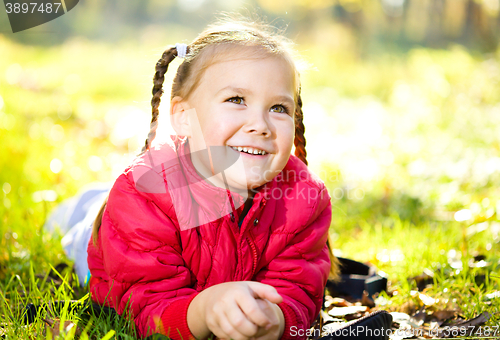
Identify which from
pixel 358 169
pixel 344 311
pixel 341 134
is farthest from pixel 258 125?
pixel 341 134

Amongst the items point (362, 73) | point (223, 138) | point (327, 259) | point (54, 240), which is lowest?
point (362, 73)

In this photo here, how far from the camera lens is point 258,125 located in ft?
5.40

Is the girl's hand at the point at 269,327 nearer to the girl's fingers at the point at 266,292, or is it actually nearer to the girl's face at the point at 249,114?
the girl's fingers at the point at 266,292

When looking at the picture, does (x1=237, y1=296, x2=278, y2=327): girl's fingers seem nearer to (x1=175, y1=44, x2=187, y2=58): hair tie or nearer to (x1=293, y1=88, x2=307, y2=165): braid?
(x1=293, y1=88, x2=307, y2=165): braid

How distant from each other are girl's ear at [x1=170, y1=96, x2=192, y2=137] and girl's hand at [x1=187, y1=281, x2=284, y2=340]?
73cm

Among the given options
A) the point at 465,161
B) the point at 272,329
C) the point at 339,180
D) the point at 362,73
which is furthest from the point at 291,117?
the point at 362,73

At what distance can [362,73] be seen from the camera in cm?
1243

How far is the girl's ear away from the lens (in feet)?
6.08

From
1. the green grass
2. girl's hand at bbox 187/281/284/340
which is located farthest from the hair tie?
girl's hand at bbox 187/281/284/340

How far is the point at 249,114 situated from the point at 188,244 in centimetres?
56

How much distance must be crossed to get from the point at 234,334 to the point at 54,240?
1.60 metres

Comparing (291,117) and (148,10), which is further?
(148,10)

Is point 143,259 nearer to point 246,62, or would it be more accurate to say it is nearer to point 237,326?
point 237,326

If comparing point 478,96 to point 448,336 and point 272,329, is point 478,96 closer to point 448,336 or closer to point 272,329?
point 448,336
